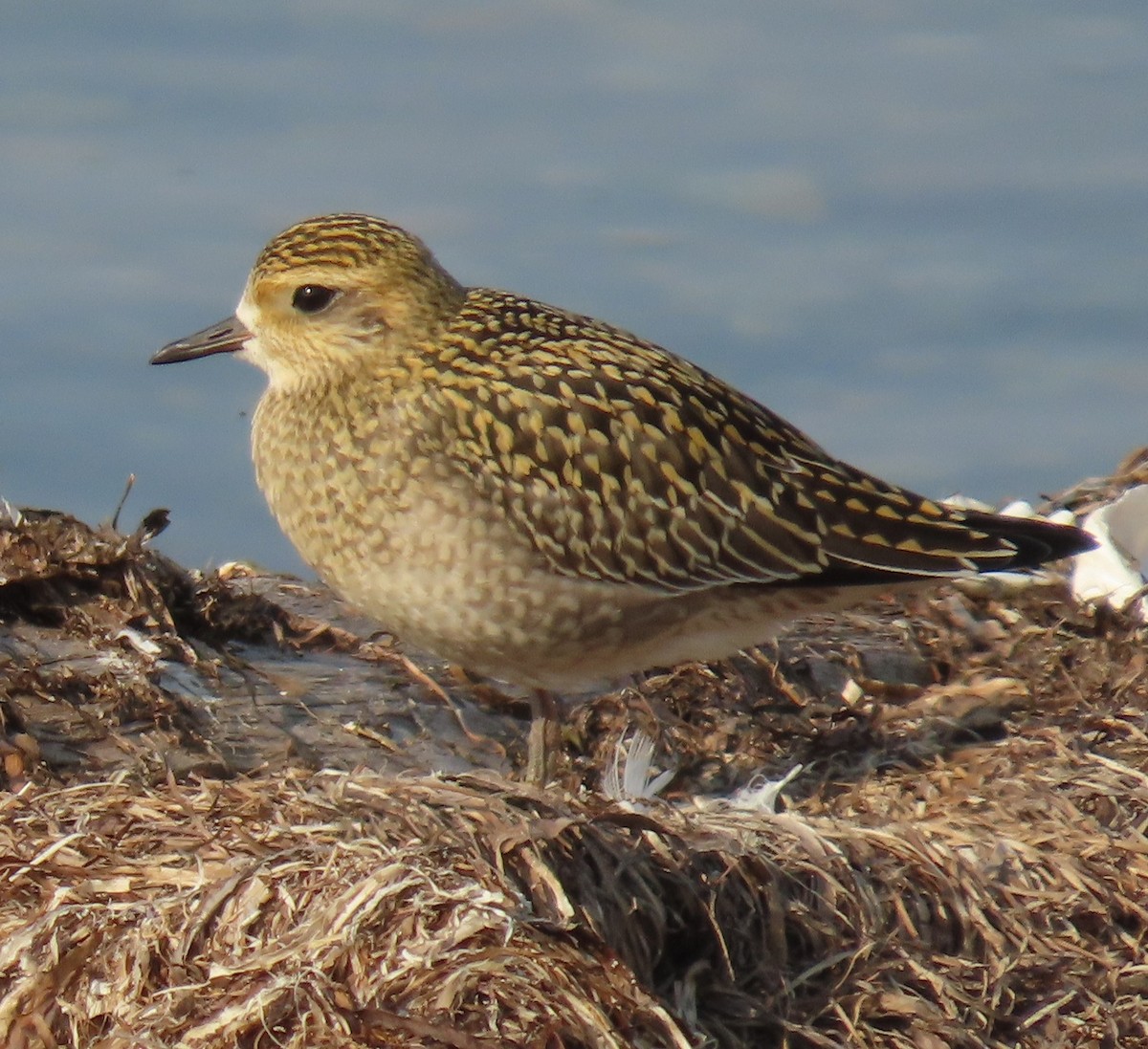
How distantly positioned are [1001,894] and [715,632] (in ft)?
4.51

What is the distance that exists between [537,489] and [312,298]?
2.89 feet

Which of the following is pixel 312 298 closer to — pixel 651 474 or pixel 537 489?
pixel 537 489

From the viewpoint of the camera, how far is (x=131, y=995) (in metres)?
3.88

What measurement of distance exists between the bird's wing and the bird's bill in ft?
2.05

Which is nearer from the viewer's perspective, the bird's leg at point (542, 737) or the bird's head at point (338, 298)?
the bird's leg at point (542, 737)

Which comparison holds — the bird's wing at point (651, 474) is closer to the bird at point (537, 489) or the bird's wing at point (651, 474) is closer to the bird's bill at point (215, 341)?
the bird at point (537, 489)

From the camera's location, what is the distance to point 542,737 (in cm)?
566

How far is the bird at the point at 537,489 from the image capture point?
5496mm

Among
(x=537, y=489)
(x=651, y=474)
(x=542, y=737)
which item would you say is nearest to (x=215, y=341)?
(x=537, y=489)

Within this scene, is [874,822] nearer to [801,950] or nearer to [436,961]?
[801,950]

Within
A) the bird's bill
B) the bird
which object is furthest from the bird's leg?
the bird's bill

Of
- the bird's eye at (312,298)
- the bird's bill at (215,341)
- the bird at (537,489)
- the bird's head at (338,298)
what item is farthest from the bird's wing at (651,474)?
the bird's bill at (215,341)

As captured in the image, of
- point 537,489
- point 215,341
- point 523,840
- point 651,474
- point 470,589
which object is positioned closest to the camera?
point 523,840

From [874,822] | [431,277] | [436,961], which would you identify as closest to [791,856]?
[874,822]
